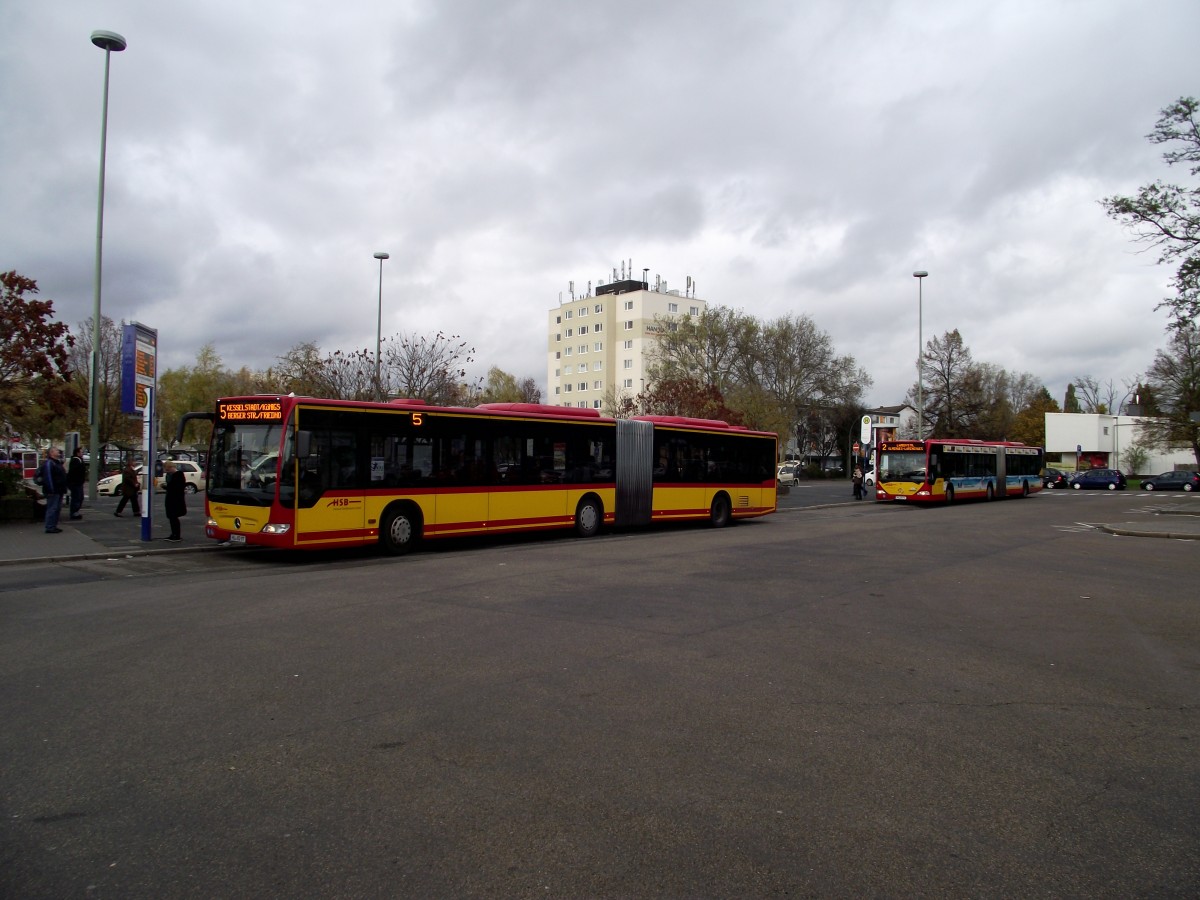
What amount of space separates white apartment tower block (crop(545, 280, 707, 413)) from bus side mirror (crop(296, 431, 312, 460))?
79.7 meters

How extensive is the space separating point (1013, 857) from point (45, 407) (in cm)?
2490

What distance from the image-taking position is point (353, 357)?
36031 mm

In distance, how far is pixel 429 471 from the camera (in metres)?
16.1

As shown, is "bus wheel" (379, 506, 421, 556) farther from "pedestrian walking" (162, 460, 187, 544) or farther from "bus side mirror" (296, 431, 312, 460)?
"pedestrian walking" (162, 460, 187, 544)

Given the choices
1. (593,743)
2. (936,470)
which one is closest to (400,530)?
(593,743)

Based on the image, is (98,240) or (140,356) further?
(98,240)

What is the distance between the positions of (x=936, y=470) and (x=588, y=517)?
22.3 meters

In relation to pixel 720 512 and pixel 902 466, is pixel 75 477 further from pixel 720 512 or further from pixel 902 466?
pixel 902 466

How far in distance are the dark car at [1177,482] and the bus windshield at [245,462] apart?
5956 centimetres

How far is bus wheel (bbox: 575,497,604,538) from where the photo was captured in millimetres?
19609

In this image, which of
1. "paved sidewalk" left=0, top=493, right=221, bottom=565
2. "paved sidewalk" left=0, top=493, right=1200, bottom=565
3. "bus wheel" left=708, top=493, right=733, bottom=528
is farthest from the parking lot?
"bus wheel" left=708, top=493, right=733, bottom=528

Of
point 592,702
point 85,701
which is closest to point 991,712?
point 592,702

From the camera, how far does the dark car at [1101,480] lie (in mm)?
58250

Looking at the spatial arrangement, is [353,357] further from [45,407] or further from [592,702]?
[592,702]
